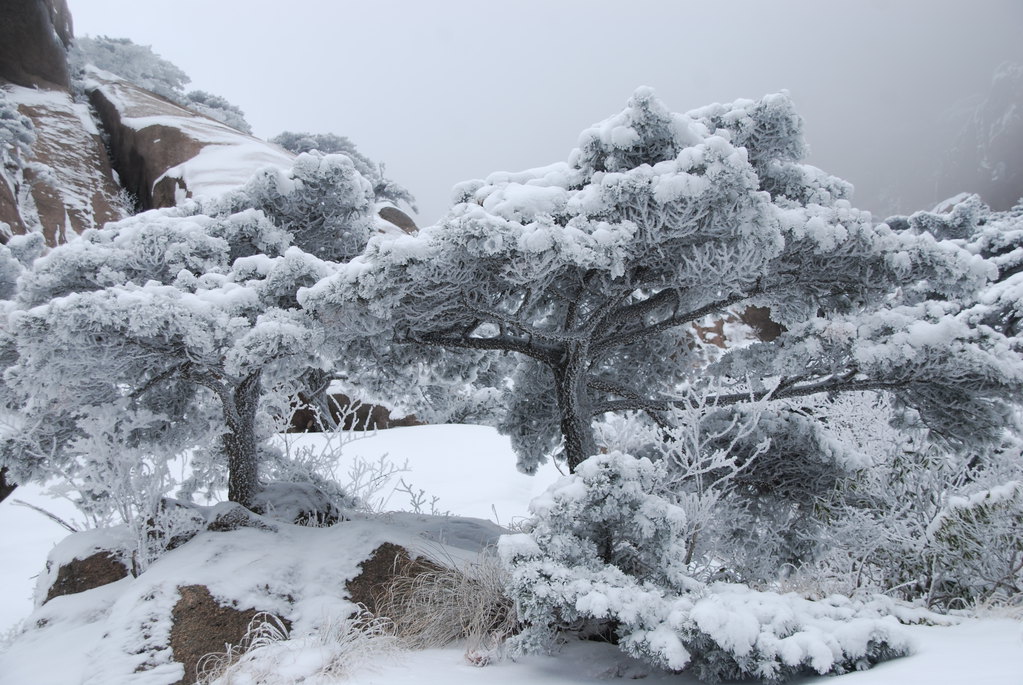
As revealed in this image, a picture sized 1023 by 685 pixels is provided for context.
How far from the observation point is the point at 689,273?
4.49 meters

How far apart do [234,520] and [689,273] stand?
412 cm

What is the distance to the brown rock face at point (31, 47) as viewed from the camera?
2064 centimetres

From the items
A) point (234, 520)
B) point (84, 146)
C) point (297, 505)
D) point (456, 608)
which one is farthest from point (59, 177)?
point (456, 608)

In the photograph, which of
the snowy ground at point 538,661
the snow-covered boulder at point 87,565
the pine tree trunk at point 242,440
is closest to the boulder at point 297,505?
the pine tree trunk at point 242,440

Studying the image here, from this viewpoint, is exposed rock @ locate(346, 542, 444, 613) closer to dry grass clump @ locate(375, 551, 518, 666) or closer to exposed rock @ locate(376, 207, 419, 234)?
dry grass clump @ locate(375, 551, 518, 666)

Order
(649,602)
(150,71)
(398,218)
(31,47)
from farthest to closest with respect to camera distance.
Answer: (150,71) → (31,47) → (398,218) → (649,602)

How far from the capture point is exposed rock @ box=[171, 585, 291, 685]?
3.72m

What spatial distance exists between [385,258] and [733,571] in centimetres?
365

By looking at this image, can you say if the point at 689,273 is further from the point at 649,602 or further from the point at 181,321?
the point at 181,321

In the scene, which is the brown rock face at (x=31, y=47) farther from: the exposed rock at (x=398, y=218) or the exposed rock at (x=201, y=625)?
the exposed rock at (x=201, y=625)

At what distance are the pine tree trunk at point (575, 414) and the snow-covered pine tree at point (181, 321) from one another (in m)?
2.10

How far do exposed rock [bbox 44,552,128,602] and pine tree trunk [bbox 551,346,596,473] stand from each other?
384cm

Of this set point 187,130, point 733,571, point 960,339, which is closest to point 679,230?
point 960,339

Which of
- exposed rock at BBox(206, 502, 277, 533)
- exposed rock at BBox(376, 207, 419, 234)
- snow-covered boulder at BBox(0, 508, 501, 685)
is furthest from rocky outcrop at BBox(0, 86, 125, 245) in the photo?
snow-covered boulder at BBox(0, 508, 501, 685)
